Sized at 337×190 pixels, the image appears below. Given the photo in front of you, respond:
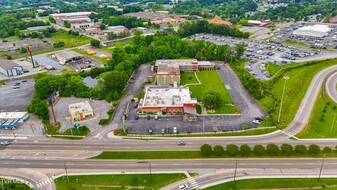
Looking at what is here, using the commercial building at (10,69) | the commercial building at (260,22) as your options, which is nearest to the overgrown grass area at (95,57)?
the commercial building at (10,69)

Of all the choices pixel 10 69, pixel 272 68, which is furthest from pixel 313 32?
pixel 10 69

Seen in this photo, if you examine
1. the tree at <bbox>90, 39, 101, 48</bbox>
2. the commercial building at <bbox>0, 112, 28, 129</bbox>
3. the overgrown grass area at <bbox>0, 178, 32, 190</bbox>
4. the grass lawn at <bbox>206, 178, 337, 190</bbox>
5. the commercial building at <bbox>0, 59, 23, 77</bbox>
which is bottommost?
the grass lawn at <bbox>206, 178, 337, 190</bbox>

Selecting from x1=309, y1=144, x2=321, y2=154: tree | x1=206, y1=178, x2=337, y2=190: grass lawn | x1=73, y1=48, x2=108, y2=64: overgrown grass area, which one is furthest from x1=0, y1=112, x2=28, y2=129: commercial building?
x1=309, y1=144, x2=321, y2=154: tree

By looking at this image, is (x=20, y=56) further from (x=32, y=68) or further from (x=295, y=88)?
(x=295, y=88)

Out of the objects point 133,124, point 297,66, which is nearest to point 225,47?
point 297,66

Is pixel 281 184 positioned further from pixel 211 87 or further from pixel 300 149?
pixel 211 87

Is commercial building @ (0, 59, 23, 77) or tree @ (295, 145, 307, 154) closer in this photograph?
tree @ (295, 145, 307, 154)

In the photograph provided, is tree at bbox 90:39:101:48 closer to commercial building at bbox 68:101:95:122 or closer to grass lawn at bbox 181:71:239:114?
grass lawn at bbox 181:71:239:114

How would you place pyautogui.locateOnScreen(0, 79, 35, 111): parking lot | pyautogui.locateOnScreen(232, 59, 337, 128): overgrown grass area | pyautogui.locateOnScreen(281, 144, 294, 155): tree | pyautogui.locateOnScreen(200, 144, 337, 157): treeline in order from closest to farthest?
1. pyautogui.locateOnScreen(281, 144, 294, 155): tree
2. pyautogui.locateOnScreen(200, 144, 337, 157): treeline
3. pyautogui.locateOnScreen(232, 59, 337, 128): overgrown grass area
4. pyautogui.locateOnScreen(0, 79, 35, 111): parking lot
